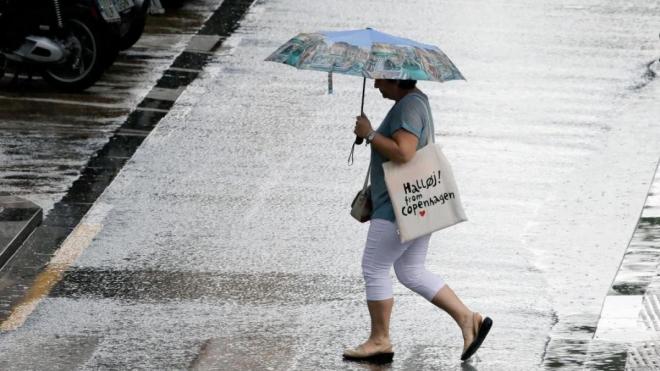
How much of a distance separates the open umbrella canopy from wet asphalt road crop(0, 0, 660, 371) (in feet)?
5.36

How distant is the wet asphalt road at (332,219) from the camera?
8695mm

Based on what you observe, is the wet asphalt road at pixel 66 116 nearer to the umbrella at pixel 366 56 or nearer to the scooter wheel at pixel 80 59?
the scooter wheel at pixel 80 59

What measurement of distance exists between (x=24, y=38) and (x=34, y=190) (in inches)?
127

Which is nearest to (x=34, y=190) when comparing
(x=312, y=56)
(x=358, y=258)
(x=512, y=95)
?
(x=358, y=258)

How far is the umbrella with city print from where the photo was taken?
A: 25.8 feet

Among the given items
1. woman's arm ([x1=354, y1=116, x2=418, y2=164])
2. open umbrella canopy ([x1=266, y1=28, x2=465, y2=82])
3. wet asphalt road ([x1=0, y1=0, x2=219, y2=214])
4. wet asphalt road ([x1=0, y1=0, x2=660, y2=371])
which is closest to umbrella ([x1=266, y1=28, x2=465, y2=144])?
open umbrella canopy ([x1=266, y1=28, x2=465, y2=82])

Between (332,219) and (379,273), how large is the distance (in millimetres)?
2903

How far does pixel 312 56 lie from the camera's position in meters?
7.98

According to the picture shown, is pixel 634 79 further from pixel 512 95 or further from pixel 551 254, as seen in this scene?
pixel 551 254

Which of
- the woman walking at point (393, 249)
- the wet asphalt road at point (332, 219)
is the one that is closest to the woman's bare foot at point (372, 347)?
the woman walking at point (393, 249)

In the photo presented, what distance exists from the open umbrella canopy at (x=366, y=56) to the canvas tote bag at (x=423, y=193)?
0.25m

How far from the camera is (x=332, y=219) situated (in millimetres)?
11195

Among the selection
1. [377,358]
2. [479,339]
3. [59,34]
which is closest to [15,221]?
[377,358]

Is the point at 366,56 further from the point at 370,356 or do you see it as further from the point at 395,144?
the point at 370,356
